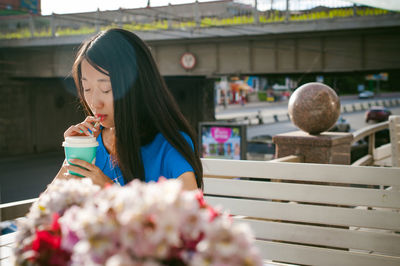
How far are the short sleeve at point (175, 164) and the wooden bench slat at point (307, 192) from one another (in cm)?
125

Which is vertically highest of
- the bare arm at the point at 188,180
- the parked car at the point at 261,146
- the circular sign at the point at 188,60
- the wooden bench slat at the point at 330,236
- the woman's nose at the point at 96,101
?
the circular sign at the point at 188,60

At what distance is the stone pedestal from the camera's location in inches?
216

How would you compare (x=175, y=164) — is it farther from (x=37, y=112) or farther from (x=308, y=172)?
(x=37, y=112)

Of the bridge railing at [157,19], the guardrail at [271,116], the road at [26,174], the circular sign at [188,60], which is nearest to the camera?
the bridge railing at [157,19]

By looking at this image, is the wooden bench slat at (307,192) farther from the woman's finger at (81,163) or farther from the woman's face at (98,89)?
the woman's finger at (81,163)

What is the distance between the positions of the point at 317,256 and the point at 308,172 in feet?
1.77

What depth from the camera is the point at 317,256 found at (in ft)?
9.27

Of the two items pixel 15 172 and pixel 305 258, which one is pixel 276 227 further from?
pixel 15 172

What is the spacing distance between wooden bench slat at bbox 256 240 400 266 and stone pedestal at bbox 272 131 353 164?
9.10 feet

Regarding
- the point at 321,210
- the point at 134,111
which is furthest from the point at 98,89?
the point at 321,210

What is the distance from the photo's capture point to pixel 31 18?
23.8 m

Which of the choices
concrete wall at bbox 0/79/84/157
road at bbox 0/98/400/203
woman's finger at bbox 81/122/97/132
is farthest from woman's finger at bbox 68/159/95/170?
concrete wall at bbox 0/79/84/157

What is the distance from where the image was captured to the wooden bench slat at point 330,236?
2695mm

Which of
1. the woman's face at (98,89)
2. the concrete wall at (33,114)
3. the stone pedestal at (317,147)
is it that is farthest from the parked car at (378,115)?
the woman's face at (98,89)
